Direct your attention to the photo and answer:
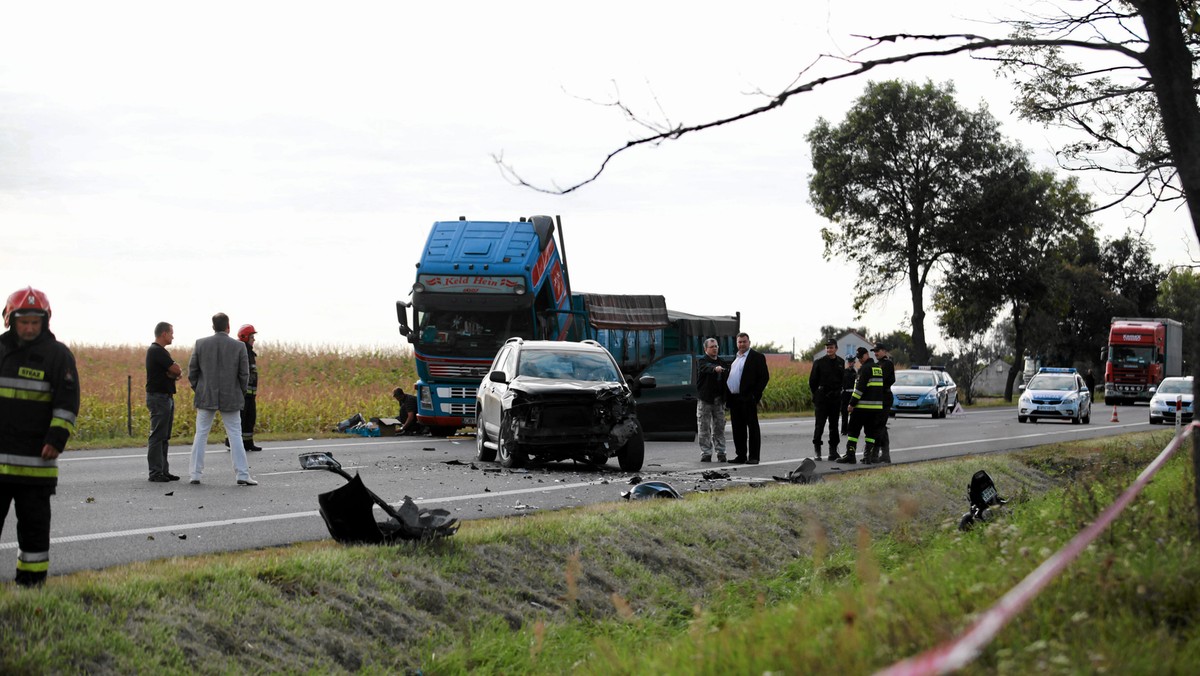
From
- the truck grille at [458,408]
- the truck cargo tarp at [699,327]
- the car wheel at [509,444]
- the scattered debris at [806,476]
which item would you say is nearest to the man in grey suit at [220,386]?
the car wheel at [509,444]

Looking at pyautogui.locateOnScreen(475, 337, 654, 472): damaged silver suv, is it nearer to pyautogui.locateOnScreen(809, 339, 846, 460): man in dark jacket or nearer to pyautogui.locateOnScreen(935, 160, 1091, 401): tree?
pyautogui.locateOnScreen(809, 339, 846, 460): man in dark jacket

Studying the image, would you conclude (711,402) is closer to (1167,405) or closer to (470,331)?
(470,331)

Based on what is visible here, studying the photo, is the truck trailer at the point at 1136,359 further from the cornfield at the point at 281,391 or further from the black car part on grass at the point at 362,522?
the black car part on grass at the point at 362,522

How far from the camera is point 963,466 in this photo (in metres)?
16.4

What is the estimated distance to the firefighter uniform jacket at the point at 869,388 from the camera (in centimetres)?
1728

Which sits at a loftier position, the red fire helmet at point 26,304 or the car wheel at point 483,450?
the red fire helmet at point 26,304

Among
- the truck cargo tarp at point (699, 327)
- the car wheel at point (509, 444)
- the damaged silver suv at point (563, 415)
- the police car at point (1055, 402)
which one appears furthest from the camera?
A: the police car at point (1055, 402)

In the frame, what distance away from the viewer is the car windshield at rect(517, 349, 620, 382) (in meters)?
16.4

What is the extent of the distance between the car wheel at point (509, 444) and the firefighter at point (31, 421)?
874cm

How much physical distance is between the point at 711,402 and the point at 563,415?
311 cm

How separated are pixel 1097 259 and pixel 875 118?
4085 cm

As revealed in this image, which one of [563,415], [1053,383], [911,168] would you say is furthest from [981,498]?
[911,168]

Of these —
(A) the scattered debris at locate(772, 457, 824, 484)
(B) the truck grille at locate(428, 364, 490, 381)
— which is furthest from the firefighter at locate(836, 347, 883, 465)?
(B) the truck grille at locate(428, 364, 490, 381)

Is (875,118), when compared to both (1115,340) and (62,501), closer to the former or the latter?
(1115,340)
